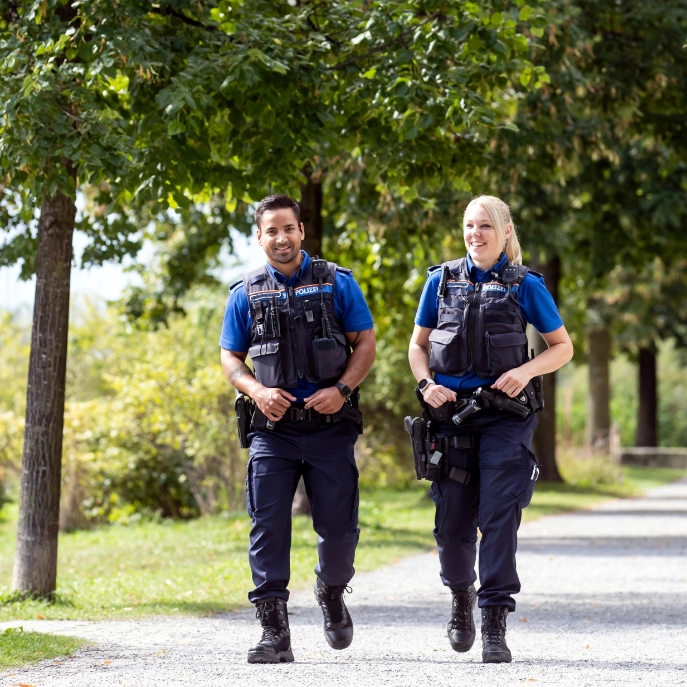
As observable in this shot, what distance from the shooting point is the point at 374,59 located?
28.0 feet

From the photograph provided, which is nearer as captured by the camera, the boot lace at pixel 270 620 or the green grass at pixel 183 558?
the boot lace at pixel 270 620

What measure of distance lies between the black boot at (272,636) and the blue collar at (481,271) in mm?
1756

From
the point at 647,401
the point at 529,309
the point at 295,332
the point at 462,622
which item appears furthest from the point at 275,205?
the point at 647,401

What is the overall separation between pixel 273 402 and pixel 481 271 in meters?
1.19

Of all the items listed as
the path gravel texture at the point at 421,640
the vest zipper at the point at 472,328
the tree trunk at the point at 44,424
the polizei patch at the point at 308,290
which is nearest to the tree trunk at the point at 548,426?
the path gravel texture at the point at 421,640

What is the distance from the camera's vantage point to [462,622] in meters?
5.71

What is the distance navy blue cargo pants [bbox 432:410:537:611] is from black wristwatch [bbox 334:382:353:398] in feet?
1.63

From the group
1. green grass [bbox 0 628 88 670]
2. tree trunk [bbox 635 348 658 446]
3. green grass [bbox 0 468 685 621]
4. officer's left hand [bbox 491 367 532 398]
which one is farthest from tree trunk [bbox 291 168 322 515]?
tree trunk [bbox 635 348 658 446]

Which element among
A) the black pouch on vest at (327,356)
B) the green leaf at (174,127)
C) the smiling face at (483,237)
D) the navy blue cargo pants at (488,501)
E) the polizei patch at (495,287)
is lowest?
→ the navy blue cargo pants at (488,501)

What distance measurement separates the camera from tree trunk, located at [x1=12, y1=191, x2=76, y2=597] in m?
8.12

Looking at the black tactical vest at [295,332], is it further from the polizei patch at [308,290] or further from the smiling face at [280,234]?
the smiling face at [280,234]

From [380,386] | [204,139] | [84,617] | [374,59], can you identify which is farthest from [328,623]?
[380,386]

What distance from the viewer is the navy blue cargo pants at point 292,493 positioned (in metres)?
5.56

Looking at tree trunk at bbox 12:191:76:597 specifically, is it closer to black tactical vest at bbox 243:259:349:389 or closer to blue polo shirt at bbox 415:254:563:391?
black tactical vest at bbox 243:259:349:389
